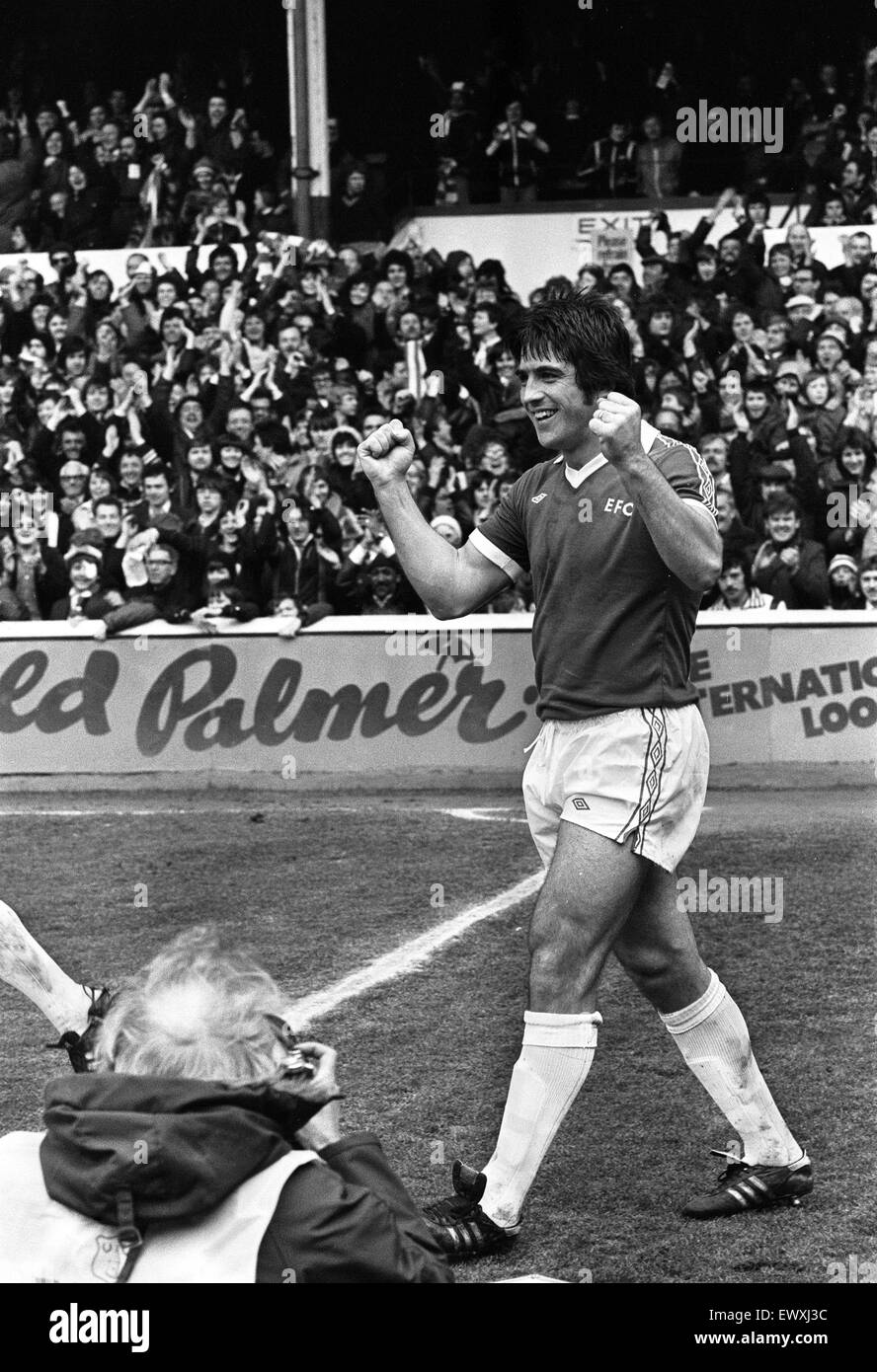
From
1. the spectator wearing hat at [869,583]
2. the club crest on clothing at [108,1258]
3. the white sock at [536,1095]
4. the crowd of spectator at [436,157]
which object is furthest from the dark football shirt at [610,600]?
the crowd of spectator at [436,157]

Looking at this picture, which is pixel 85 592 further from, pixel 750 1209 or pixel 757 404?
pixel 750 1209

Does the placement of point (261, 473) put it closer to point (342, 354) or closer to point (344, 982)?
point (342, 354)

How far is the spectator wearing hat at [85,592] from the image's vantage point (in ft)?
39.2

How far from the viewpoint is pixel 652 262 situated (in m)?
15.0

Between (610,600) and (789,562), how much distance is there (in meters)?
7.49

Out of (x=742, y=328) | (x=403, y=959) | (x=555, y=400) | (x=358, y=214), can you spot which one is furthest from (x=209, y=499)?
(x=555, y=400)

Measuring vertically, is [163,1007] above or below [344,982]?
above

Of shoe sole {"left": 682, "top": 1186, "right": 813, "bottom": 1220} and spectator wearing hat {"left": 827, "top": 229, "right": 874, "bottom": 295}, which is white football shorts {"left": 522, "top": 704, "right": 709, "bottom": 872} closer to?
shoe sole {"left": 682, "top": 1186, "right": 813, "bottom": 1220}

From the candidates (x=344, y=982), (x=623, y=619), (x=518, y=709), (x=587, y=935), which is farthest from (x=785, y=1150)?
(x=518, y=709)

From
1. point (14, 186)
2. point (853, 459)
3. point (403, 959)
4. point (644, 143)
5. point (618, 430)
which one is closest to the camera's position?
point (618, 430)

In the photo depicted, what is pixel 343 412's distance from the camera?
45.0ft

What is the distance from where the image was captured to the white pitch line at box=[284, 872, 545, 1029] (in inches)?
241

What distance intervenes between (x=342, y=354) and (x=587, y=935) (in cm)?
1158

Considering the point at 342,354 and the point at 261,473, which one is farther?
the point at 342,354
